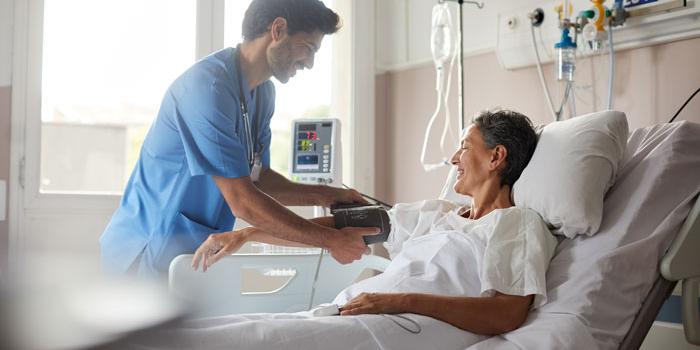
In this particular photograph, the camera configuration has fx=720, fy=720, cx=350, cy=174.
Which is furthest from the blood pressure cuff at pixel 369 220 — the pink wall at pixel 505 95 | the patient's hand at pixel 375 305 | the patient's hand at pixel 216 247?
the pink wall at pixel 505 95

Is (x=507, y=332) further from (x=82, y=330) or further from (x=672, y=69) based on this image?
(x=672, y=69)

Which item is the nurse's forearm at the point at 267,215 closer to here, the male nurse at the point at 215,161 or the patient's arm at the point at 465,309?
the male nurse at the point at 215,161

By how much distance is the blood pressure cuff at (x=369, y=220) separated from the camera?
6.18 feet

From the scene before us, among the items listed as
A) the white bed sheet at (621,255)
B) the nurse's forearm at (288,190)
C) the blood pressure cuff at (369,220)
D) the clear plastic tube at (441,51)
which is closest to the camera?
the white bed sheet at (621,255)

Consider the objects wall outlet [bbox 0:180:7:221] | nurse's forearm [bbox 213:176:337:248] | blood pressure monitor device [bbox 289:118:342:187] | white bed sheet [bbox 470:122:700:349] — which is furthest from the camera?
blood pressure monitor device [bbox 289:118:342:187]

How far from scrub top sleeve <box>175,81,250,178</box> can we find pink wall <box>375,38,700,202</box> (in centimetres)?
135

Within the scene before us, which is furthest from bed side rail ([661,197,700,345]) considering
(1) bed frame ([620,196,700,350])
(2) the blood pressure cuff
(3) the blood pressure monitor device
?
(3) the blood pressure monitor device

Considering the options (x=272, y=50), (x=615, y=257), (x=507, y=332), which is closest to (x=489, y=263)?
(x=507, y=332)

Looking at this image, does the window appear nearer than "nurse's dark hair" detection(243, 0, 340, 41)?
No

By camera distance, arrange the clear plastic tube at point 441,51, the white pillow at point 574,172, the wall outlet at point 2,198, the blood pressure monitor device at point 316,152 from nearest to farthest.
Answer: the white pillow at point 574,172, the wall outlet at point 2,198, the blood pressure monitor device at point 316,152, the clear plastic tube at point 441,51

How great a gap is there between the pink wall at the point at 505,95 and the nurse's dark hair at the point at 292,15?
Result: 1094mm

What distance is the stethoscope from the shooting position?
1.94m

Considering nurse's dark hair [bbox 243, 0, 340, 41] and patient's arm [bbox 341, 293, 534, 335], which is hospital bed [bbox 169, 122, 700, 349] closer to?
patient's arm [bbox 341, 293, 534, 335]

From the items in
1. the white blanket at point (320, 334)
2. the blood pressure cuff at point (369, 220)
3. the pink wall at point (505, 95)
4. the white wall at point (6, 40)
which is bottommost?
the white blanket at point (320, 334)
